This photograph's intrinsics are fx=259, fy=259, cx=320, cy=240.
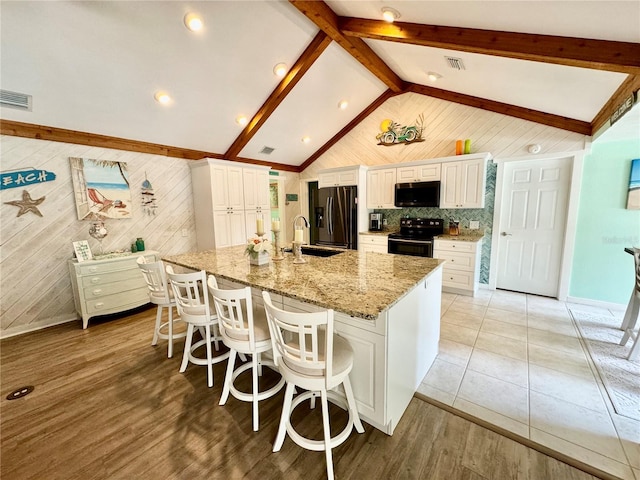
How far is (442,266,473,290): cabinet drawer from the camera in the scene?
13.1ft

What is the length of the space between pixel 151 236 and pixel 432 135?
5.04 metres

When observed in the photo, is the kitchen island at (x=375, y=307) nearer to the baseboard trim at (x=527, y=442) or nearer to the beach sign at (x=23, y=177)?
the baseboard trim at (x=527, y=442)

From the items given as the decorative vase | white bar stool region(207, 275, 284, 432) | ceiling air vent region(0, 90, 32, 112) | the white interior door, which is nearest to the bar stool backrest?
the decorative vase

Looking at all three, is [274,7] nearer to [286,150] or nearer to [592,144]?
[286,150]

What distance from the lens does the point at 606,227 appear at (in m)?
3.44

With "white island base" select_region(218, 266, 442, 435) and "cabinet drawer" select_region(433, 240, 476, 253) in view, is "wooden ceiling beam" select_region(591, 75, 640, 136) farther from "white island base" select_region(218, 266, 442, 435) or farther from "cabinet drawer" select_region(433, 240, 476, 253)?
"white island base" select_region(218, 266, 442, 435)

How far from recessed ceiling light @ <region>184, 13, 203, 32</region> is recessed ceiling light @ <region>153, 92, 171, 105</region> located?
3.22 ft

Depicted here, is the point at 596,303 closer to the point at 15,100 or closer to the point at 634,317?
the point at 634,317

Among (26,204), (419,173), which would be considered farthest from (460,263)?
(26,204)

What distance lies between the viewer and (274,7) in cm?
267

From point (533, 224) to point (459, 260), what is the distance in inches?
48.0

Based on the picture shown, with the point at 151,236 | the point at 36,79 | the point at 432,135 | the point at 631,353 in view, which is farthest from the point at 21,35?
the point at 631,353

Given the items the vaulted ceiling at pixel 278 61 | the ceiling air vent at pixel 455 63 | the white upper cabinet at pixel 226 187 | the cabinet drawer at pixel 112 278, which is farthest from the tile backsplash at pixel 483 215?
the cabinet drawer at pixel 112 278

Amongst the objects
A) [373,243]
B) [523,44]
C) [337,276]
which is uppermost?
[523,44]
